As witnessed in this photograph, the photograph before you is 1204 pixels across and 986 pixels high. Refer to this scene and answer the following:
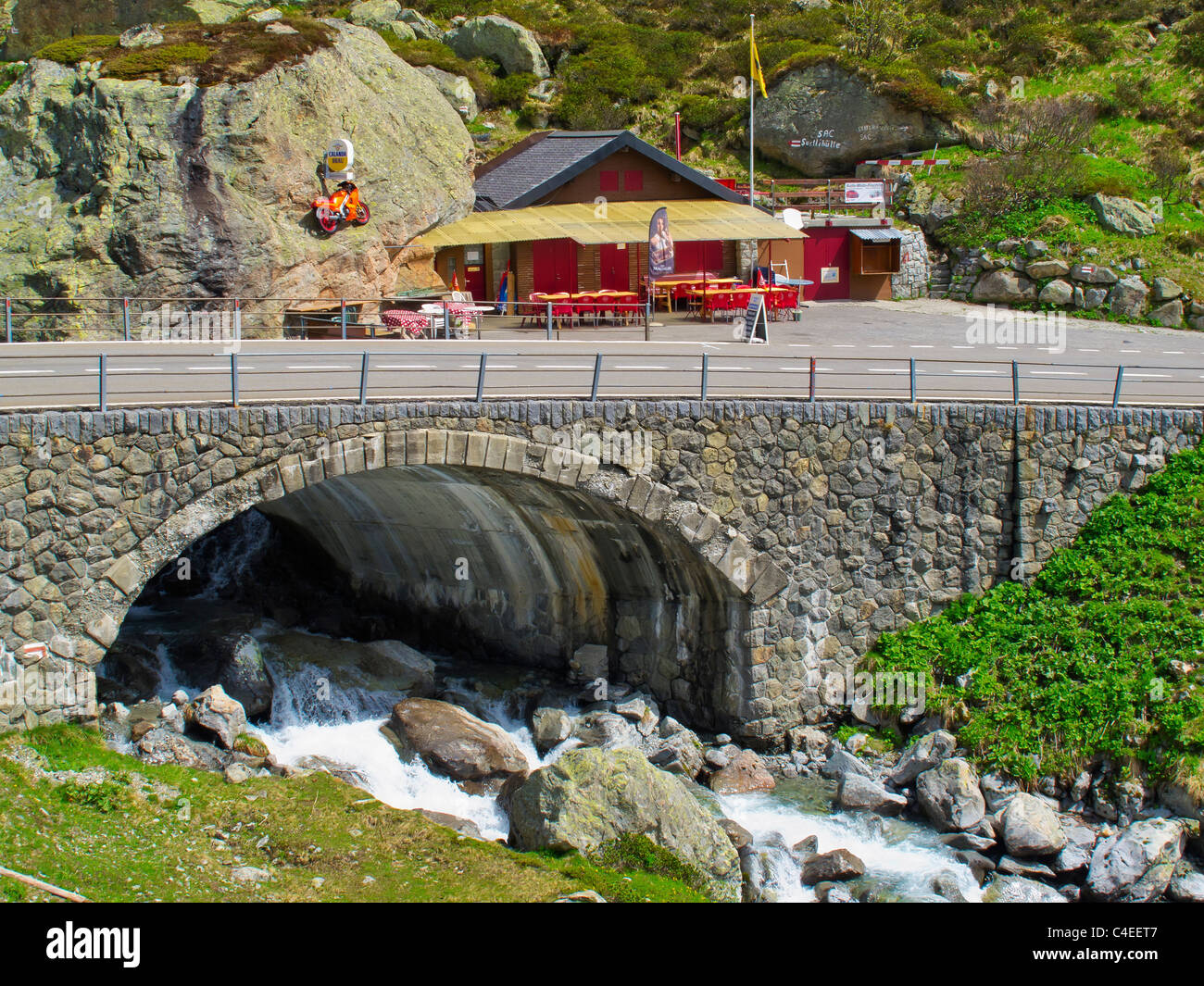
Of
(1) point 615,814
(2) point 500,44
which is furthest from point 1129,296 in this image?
(2) point 500,44

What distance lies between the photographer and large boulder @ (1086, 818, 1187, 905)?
1388 centimetres

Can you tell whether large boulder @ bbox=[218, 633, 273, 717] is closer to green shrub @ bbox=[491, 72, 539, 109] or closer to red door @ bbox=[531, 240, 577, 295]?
red door @ bbox=[531, 240, 577, 295]

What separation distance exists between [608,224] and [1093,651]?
1722 centimetres

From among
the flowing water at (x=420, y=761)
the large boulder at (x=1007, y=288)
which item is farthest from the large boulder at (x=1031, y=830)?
the large boulder at (x=1007, y=288)

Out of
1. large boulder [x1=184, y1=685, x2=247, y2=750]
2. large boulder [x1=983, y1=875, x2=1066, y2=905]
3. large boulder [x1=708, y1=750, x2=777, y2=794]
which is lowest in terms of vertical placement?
large boulder [x1=983, y1=875, x2=1066, y2=905]

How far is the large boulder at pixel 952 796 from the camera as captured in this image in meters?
15.6

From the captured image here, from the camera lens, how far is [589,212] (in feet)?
103

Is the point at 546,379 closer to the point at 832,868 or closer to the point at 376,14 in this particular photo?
the point at 832,868

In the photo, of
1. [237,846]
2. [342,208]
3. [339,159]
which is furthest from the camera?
[342,208]

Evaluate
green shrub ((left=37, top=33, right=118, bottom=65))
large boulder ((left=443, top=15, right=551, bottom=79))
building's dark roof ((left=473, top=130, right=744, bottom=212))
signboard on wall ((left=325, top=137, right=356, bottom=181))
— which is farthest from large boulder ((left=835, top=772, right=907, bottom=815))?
large boulder ((left=443, top=15, right=551, bottom=79))

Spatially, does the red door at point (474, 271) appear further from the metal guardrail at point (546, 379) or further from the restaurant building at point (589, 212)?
the metal guardrail at point (546, 379)

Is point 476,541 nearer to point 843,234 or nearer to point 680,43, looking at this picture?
point 843,234

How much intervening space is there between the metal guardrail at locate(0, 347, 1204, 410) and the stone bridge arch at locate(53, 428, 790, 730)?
74cm

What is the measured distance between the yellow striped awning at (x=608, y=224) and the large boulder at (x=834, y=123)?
11779 millimetres
